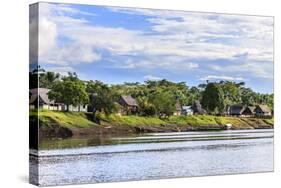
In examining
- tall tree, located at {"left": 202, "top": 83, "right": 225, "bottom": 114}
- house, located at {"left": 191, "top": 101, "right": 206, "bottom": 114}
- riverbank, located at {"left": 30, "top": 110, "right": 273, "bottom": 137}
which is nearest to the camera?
riverbank, located at {"left": 30, "top": 110, "right": 273, "bottom": 137}

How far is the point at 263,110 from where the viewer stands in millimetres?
14203

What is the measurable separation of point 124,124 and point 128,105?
11.7 inches

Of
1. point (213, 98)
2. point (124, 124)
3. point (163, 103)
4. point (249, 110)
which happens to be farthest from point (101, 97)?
point (249, 110)

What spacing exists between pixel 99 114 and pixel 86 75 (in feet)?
2.08

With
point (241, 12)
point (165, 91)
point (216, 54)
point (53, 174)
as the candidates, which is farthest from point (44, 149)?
point (241, 12)

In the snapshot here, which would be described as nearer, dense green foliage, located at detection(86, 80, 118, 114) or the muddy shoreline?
the muddy shoreline

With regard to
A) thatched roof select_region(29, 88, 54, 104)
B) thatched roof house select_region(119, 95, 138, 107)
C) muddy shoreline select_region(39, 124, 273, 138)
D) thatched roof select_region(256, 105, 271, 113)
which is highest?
thatched roof select_region(29, 88, 54, 104)

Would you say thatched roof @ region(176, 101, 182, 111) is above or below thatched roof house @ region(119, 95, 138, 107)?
below

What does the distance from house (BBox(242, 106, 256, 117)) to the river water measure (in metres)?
0.29

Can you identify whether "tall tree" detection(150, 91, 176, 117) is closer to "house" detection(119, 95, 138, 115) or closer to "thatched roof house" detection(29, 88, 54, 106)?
"house" detection(119, 95, 138, 115)

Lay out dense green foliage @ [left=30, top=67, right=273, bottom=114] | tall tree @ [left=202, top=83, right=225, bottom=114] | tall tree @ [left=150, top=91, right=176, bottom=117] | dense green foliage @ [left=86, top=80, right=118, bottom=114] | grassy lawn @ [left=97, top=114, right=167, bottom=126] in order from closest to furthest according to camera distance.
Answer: dense green foliage @ [left=30, top=67, right=273, bottom=114] → dense green foliage @ [left=86, top=80, right=118, bottom=114] → grassy lawn @ [left=97, top=114, right=167, bottom=126] → tall tree @ [left=150, top=91, right=176, bottom=117] → tall tree @ [left=202, top=83, right=225, bottom=114]

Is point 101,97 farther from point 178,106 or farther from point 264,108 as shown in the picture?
point 264,108

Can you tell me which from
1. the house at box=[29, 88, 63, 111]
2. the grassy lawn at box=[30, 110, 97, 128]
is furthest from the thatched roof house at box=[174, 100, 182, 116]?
the house at box=[29, 88, 63, 111]

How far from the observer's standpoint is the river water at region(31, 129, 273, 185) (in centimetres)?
1195
